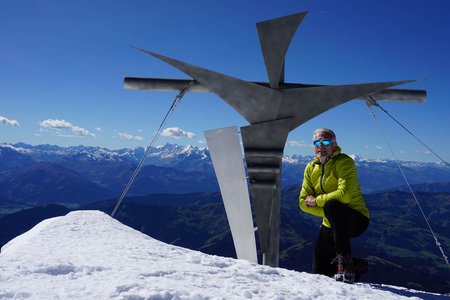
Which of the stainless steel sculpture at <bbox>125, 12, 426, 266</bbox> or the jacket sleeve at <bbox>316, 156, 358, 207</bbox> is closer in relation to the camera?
the jacket sleeve at <bbox>316, 156, 358, 207</bbox>

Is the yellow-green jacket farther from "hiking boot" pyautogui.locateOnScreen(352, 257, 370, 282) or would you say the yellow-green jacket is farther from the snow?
the snow

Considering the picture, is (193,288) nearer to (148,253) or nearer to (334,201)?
(148,253)

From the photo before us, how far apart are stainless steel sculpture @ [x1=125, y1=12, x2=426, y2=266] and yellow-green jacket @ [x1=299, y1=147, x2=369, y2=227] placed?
1680mm

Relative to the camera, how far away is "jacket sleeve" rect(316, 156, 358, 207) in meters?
5.34

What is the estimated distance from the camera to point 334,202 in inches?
214

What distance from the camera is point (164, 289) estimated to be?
348cm

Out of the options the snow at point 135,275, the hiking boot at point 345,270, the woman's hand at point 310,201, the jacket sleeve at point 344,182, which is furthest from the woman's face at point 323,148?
the snow at point 135,275

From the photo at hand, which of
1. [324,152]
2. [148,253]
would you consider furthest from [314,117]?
[148,253]

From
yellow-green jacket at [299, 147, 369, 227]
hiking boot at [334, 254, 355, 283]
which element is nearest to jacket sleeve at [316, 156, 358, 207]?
yellow-green jacket at [299, 147, 369, 227]

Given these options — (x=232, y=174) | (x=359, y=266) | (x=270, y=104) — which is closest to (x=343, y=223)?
(x=359, y=266)

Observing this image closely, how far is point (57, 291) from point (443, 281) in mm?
240970

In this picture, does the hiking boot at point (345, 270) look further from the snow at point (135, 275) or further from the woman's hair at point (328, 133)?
the woman's hair at point (328, 133)

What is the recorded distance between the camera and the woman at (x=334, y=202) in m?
5.37

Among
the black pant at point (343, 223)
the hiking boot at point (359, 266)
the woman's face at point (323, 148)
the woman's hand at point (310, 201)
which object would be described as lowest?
the hiking boot at point (359, 266)
